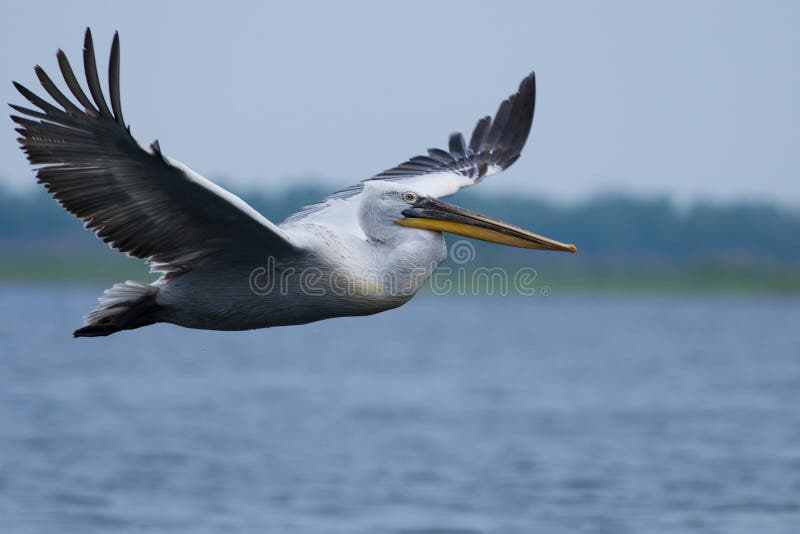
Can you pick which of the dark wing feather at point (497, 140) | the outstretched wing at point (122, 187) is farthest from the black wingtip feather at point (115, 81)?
the dark wing feather at point (497, 140)

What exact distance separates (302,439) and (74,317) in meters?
38.6

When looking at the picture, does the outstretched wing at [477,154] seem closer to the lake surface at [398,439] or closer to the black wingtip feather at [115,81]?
the black wingtip feather at [115,81]

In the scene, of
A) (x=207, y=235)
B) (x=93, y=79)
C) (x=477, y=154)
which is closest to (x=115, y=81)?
(x=93, y=79)

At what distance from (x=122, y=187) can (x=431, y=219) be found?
1.58 metres

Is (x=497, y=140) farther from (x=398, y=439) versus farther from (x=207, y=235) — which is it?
(x=398, y=439)

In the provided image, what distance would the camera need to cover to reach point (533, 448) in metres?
19.5

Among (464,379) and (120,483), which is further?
(464,379)

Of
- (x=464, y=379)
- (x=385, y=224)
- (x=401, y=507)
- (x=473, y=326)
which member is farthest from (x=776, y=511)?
(x=473, y=326)

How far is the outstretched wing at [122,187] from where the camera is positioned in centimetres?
526

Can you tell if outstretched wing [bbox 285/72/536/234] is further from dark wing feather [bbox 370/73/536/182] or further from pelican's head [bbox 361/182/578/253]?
pelican's head [bbox 361/182/578/253]

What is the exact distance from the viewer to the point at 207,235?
5859mm

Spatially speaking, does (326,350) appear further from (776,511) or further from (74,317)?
(776,511)

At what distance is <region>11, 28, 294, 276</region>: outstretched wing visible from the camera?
5.26 meters

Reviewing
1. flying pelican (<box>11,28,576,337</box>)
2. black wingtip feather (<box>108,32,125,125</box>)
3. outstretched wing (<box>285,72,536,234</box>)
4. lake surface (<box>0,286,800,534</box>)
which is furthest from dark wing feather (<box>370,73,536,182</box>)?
lake surface (<box>0,286,800,534</box>)
